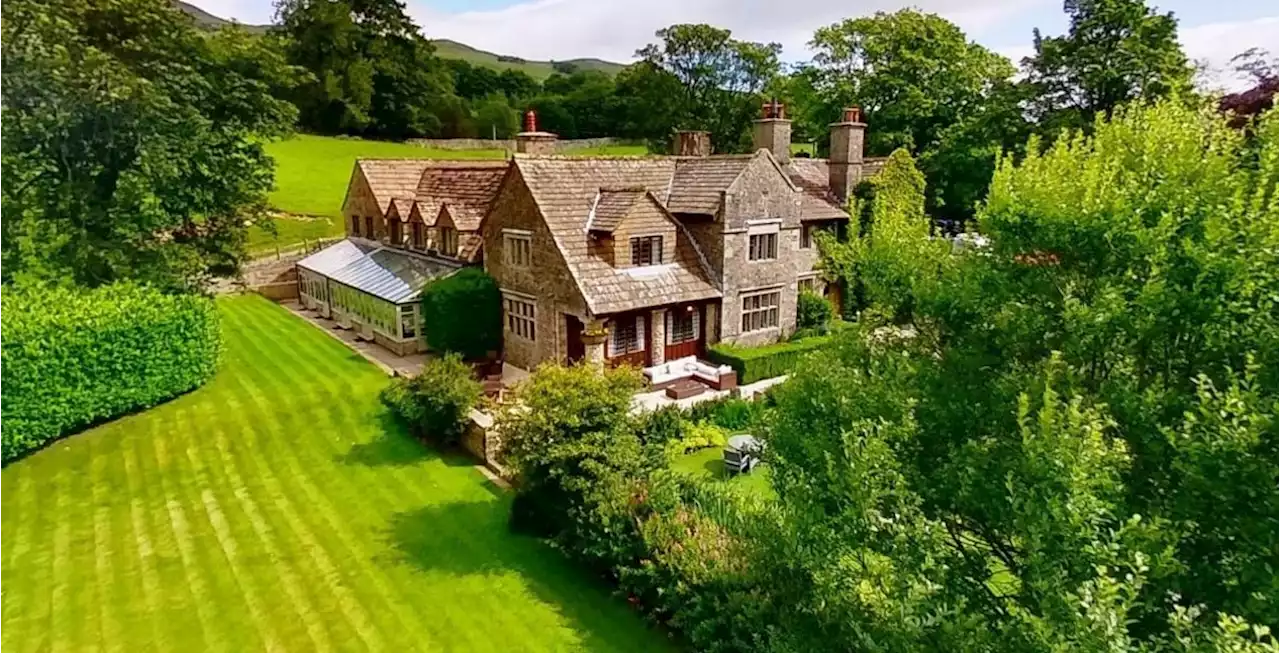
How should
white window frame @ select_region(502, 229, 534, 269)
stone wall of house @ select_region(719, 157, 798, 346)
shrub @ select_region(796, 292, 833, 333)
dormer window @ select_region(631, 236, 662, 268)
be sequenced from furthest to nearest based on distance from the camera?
shrub @ select_region(796, 292, 833, 333) < stone wall of house @ select_region(719, 157, 798, 346) < white window frame @ select_region(502, 229, 534, 269) < dormer window @ select_region(631, 236, 662, 268)

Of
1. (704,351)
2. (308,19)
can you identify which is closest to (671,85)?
(308,19)

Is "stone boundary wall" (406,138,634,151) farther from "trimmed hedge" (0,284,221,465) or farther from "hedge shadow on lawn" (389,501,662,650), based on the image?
"hedge shadow on lawn" (389,501,662,650)

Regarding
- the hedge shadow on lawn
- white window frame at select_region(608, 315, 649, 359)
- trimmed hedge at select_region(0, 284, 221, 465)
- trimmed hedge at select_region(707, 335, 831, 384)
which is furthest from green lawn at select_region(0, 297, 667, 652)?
trimmed hedge at select_region(707, 335, 831, 384)

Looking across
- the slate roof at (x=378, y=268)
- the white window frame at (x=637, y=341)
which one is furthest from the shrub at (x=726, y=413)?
the slate roof at (x=378, y=268)

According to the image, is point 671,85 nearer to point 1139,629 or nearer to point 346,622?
point 346,622

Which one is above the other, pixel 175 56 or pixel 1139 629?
pixel 175 56
